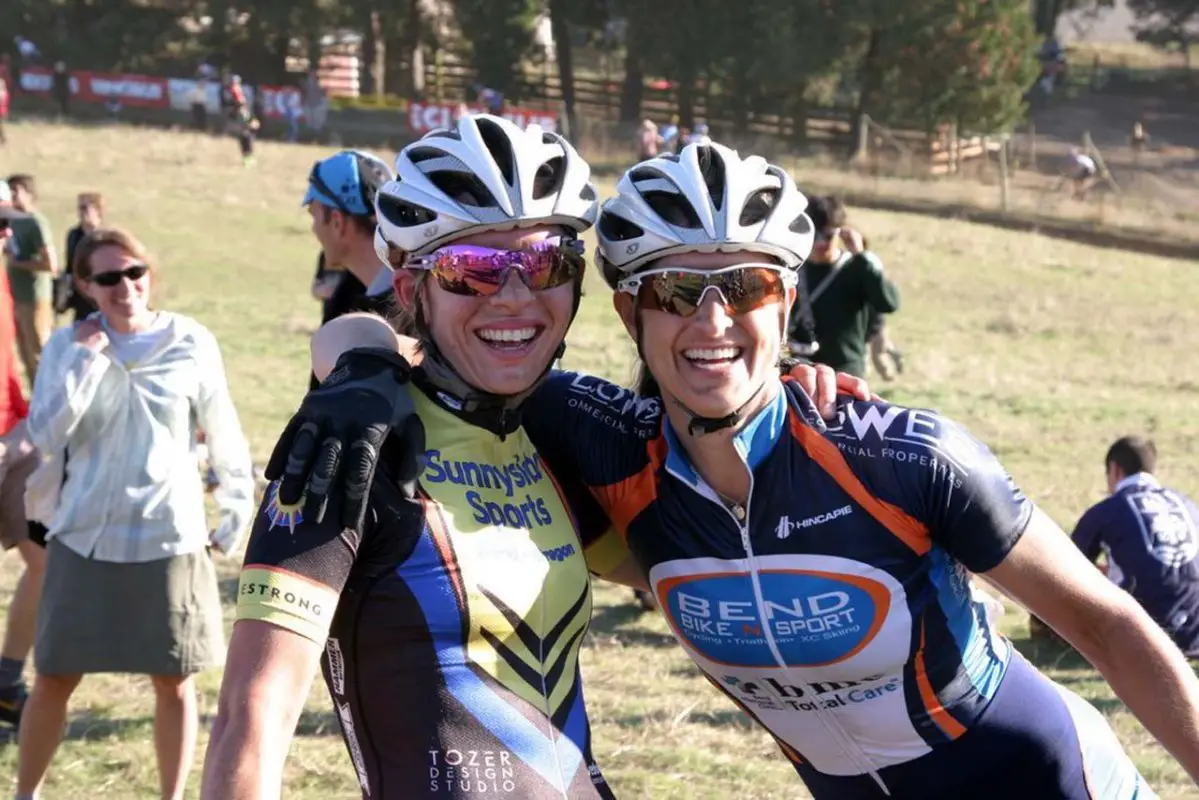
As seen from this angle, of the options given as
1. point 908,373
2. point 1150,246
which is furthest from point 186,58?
point 908,373

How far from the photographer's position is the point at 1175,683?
2926 millimetres

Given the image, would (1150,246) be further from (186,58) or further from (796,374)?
(186,58)

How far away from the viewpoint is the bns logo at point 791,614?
10.1 feet

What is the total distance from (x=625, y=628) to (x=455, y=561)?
5.93 m

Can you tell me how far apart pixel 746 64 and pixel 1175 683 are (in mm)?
47164

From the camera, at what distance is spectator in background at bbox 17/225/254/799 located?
5.72 m

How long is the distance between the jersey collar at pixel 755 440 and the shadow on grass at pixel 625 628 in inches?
203

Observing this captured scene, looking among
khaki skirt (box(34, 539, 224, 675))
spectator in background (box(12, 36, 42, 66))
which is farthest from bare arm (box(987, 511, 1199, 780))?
spectator in background (box(12, 36, 42, 66))

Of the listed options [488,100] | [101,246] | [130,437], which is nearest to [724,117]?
[488,100]

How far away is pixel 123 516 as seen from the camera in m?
5.75

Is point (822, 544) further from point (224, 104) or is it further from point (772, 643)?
point (224, 104)

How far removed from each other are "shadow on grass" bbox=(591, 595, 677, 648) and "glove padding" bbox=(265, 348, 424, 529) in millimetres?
5677

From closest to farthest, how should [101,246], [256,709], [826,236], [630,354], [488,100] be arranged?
[256,709] → [101,246] → [630,354] → [826,236] → [488,100]

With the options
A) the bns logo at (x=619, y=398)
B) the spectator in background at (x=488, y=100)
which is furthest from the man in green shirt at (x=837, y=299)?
the spectator in background at (x=488, y=100)
